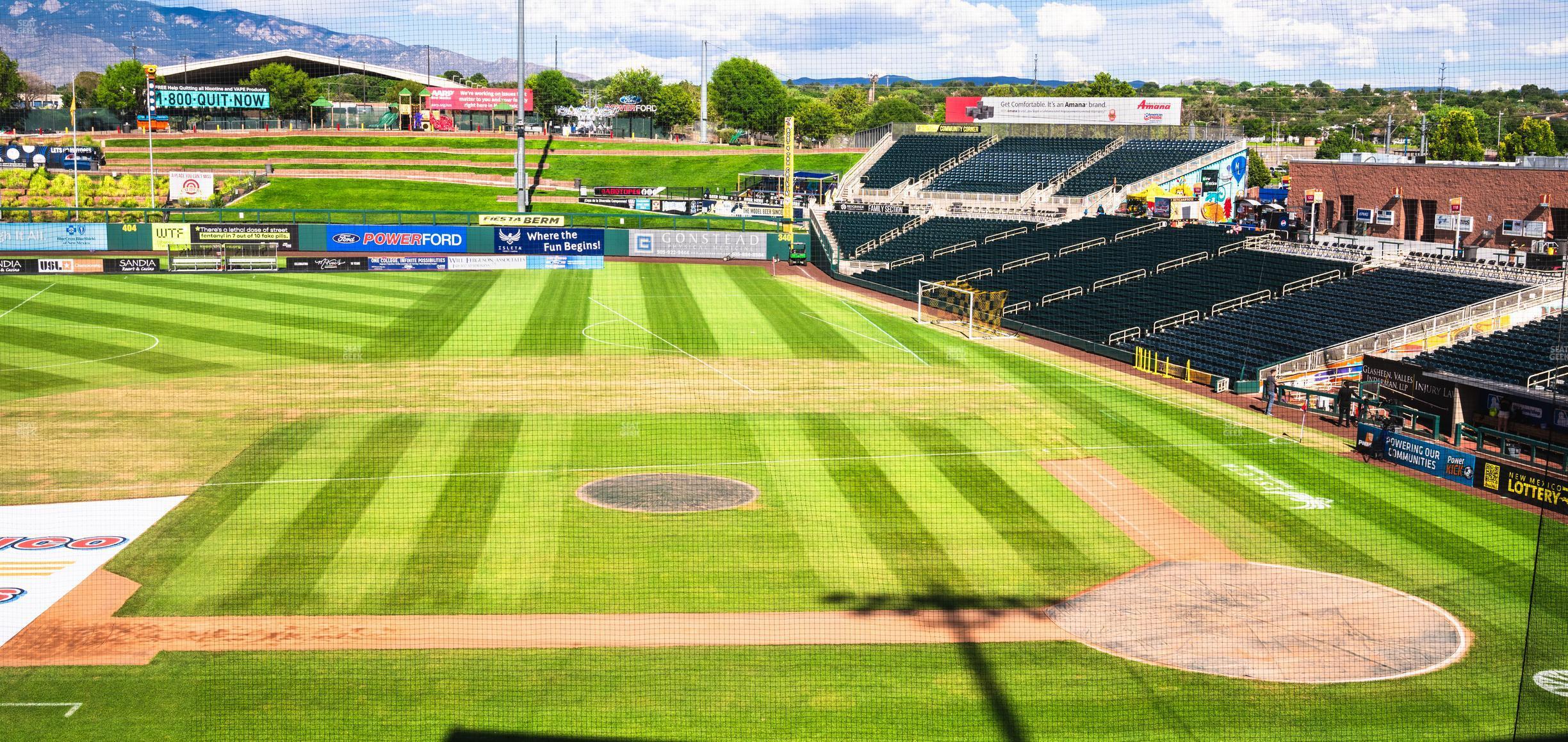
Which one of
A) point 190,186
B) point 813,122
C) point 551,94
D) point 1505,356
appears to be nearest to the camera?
point 1505,356

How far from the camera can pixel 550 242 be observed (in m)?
53.0

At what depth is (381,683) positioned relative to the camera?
13.8m

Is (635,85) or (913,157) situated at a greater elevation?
(635,85)

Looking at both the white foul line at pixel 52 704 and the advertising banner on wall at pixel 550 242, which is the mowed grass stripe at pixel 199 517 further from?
the advertising banner on wall at pixel 550 242

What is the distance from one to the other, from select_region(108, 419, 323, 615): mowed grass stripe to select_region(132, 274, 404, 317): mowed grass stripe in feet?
54.9

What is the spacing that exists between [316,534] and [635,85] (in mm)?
105702

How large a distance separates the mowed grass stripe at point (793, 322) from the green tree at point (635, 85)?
65.7 m

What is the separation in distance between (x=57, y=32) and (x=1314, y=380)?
94.3 ft

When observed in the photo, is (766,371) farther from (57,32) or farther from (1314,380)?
(57,32)

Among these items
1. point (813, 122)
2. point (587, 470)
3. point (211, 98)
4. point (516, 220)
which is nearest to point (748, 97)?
point (813, 122)

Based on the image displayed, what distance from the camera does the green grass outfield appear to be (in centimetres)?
1330

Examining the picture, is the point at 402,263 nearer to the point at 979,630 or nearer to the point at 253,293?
the point at 253,293

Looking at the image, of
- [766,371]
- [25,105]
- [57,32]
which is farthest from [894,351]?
[25,105]

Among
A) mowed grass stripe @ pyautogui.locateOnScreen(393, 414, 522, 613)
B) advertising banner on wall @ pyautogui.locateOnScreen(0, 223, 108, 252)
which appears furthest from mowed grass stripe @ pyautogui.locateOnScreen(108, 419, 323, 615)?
advertising banner on wall @ pyautogui.locateOnScreen(0, 223, 108, 252)
